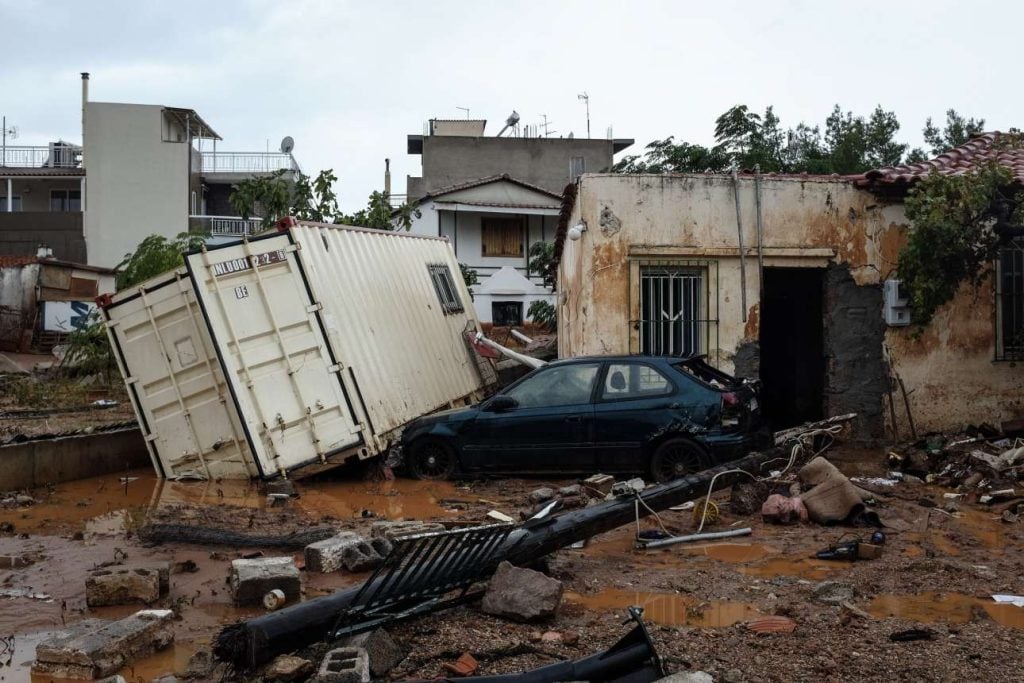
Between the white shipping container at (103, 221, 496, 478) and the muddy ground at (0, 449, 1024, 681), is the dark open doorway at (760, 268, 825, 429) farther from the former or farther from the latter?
the white shipping container at (103, 221, 496, 478)

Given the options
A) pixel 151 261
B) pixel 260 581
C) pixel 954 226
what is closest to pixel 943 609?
pixel 260 581

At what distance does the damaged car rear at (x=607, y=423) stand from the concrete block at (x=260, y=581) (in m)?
4.52

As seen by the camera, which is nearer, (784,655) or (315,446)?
(784,655)

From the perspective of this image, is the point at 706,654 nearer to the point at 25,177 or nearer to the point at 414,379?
the point at 414,379

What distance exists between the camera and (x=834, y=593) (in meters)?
5.96

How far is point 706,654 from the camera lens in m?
4.95

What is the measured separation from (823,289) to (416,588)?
9.30m

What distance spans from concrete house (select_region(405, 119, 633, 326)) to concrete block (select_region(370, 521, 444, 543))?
64.3 feet

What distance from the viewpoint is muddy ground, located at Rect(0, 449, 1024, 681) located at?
4.94m

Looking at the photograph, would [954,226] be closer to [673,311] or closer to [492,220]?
[673,311]

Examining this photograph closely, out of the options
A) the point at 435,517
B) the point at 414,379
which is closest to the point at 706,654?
the point at 435,517

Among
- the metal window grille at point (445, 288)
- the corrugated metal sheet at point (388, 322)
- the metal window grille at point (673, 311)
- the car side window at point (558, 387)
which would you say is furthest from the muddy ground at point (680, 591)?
the metal window grille at point (445, 288)

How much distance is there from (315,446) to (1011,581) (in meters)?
7.01

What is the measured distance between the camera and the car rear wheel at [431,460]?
10.9 m
